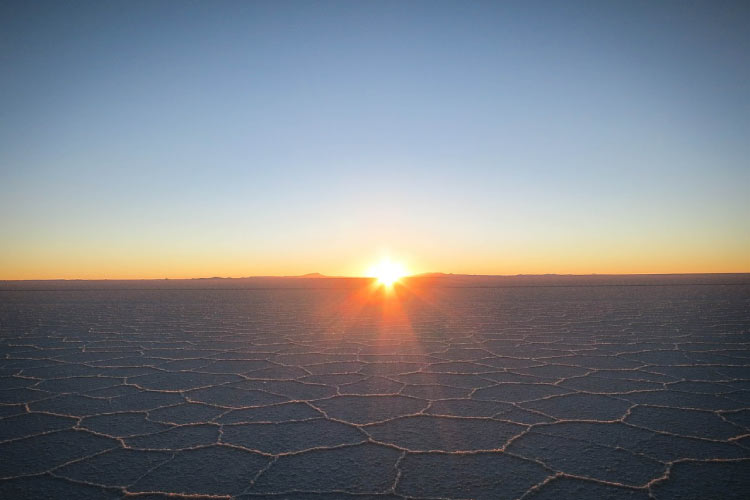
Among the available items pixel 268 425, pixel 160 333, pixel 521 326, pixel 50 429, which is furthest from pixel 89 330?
pixel 521 326

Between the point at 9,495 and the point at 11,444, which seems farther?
the point at 11,444

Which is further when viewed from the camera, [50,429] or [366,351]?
[366,351]

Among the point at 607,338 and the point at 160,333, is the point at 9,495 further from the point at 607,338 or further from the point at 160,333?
the point at 607,338

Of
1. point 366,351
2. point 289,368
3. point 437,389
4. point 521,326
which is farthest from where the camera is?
point 521,326

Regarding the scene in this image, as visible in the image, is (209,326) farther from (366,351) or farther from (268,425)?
(268,425)

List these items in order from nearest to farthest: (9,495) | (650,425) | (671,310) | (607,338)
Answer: (9,495) → (650,425) → (607,338) → (671,310)

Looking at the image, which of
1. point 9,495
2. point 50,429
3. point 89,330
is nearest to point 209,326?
point 89,330
